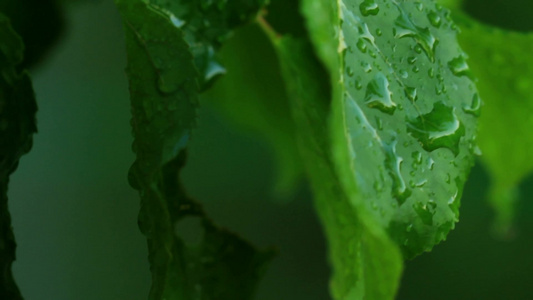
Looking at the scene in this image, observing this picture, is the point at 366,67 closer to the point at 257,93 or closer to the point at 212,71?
the point at 212,71

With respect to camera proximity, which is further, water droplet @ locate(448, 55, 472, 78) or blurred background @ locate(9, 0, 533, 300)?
blurred background @ locate(9, 0, 533, 300)

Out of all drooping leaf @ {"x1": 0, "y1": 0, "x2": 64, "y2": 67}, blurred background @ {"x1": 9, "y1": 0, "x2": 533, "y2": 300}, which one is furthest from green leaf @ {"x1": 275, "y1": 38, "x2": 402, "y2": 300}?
blurred background @ {"x1": 9, "y1": 0, "x2": 533, "y2": 300}

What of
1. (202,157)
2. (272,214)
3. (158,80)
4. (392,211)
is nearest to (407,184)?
(392,211)

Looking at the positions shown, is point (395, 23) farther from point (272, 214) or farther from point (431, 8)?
point (272, 214)

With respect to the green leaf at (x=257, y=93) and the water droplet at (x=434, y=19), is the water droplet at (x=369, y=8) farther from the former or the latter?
the green leaf at (x=257, y=93)

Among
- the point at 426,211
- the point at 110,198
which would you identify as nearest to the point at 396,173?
the point at 426,211

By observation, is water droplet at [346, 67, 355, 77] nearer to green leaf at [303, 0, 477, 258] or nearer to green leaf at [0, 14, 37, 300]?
green leaf at [303, 0, 477, 258]
